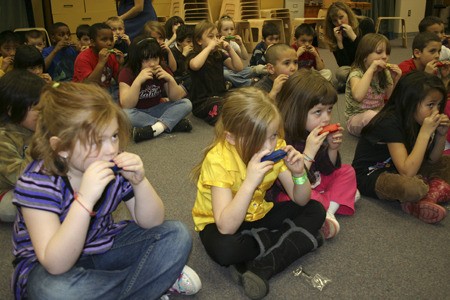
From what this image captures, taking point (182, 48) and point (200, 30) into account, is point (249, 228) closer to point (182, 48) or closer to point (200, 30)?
point (200, 30)

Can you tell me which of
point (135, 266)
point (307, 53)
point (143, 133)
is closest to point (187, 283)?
point (135, 266)

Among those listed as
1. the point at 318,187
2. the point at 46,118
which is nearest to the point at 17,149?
the point at 46,118

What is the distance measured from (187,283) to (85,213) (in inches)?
18.2

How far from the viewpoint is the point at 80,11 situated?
5.38m

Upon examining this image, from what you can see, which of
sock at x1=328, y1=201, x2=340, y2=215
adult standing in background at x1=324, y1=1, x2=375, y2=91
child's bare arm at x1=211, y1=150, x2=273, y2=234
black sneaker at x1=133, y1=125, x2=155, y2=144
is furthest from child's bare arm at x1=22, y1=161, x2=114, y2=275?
adult standing in background at x1=324, y1=1, x2=375, y2=91

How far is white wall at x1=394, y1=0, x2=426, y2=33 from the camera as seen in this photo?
23.0ft

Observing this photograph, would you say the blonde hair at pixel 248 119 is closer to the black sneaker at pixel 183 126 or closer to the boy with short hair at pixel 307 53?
the black sneaker at pixel 183 126

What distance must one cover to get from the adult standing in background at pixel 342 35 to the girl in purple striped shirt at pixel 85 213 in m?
2.81

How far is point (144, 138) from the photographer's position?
106 inches

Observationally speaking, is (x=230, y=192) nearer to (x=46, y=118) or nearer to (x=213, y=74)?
(x=46, y=118)

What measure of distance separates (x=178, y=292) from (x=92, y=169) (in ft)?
1.78

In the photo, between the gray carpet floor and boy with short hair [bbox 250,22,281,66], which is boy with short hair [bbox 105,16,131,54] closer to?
boy with short hair [bbox 250,22,281,66]

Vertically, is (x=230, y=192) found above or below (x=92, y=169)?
below

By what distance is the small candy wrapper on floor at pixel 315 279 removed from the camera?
4.40 feet
